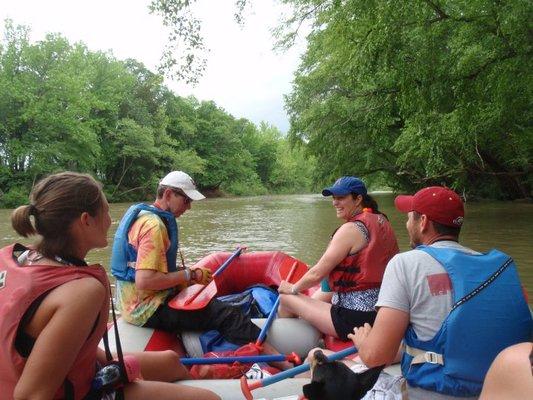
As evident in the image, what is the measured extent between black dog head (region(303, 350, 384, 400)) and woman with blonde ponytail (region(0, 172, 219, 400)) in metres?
0.66

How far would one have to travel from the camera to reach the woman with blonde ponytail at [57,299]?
145cm

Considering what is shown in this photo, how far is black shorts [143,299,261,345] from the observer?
123 inches

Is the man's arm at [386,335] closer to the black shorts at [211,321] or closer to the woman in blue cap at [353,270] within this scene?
the woman in blue cap at [353,270]

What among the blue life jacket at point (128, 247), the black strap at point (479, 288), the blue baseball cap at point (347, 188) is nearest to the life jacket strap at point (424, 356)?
the black strap at point (479, 288)

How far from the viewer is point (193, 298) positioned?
314cm

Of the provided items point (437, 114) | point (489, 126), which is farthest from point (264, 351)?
point (489, 126)

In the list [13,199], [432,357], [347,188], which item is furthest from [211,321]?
[13,199]

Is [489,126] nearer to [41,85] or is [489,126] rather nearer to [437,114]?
[437,114]

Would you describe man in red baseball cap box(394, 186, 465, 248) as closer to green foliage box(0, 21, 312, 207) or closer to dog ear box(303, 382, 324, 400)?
dog ear box(303, 382, 324, 400)

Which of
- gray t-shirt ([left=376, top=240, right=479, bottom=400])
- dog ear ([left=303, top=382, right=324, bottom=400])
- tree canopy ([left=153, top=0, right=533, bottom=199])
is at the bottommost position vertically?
dog ear ([left=303, top=382, right=324, bottom=400])

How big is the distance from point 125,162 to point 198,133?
519 inches

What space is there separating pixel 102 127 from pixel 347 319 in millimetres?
35392

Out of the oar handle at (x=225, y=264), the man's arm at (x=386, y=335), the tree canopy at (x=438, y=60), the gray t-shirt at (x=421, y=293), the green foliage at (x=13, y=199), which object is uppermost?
the tree canopy at (x=438, y=60)

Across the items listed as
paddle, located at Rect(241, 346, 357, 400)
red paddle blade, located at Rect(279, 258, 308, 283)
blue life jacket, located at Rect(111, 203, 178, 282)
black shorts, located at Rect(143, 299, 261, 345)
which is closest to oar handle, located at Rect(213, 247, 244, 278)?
red paddle blade, located at Rect(279, 258, 308, 283)
